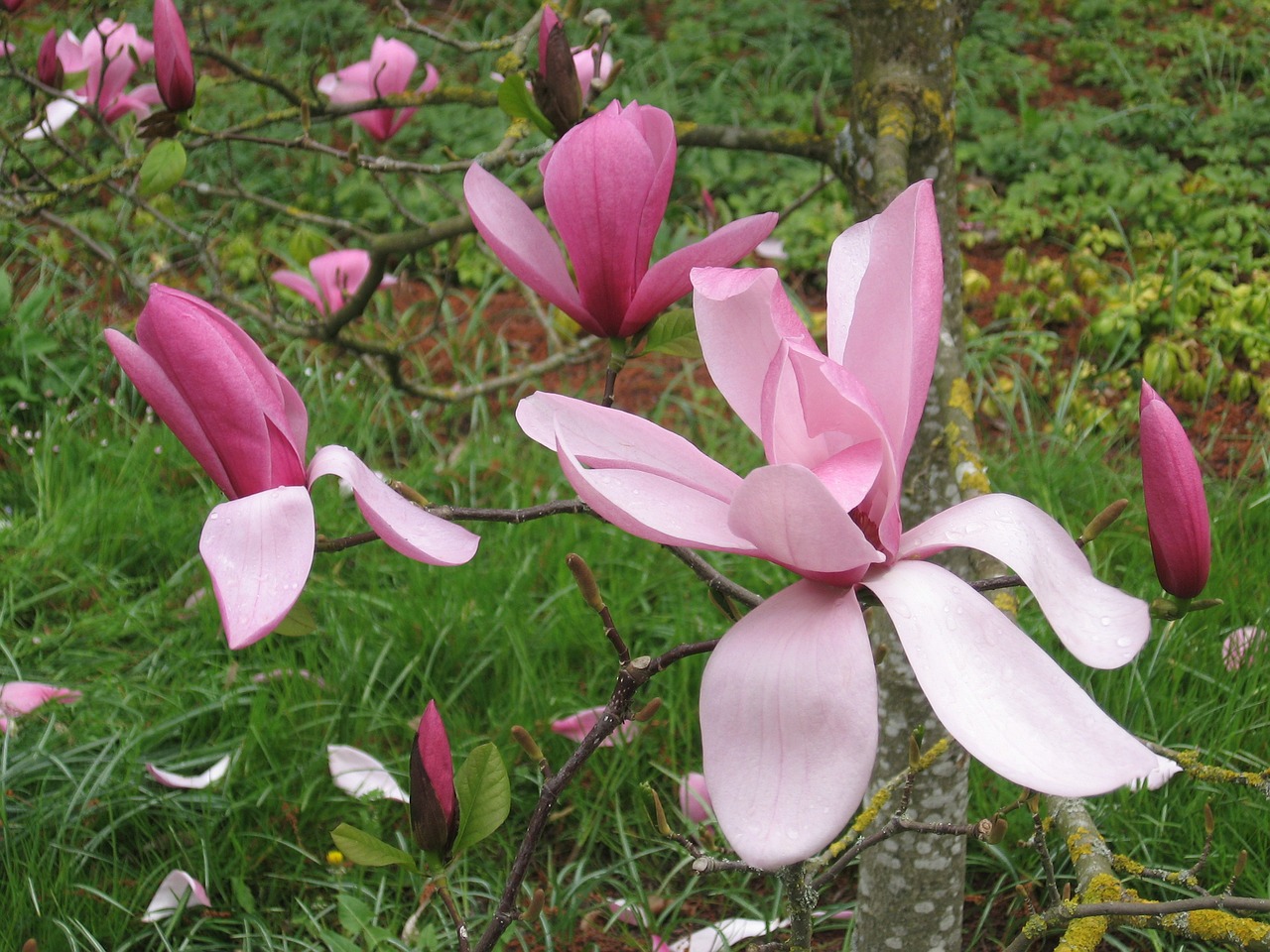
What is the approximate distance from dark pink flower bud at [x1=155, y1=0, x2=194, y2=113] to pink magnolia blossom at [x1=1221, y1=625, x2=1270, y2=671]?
4.86 feet

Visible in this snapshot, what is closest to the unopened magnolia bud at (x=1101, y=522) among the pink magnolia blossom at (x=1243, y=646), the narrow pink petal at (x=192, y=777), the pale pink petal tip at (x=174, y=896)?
the pink magnolia blossom at (x=1243, y=646)

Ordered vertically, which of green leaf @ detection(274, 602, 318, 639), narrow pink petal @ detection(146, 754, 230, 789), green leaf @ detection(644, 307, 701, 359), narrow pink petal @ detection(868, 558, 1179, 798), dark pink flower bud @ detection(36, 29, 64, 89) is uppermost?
narrow pink petal @ detection(868, 558, 1179, 798)

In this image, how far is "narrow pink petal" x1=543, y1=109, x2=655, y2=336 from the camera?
632 mm

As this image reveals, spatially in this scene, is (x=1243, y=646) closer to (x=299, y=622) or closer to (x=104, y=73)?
(x=299, y=622)

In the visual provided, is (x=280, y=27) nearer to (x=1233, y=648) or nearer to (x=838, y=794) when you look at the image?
(x=1233, y=648)

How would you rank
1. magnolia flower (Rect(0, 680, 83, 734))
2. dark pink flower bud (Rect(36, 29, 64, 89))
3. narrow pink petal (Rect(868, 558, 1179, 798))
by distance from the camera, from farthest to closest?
magnolia flower (Rect(0, 680, 83, 734)) < dark pink flower bud (Rect(36, 29, 64, 89)) < narrow pink petal (Rect(868, 558, 1179, 798))

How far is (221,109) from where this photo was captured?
466 cm

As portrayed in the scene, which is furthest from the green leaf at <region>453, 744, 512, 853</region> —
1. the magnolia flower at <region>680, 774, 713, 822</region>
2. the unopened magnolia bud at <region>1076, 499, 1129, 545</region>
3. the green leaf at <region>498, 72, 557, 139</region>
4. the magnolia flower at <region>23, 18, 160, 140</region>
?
the magnolia flower at <region>23, 18, 160, 140</region>

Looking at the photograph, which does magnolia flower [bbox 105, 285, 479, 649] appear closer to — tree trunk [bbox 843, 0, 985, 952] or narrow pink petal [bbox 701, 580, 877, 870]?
narrow pink petal [bbox 701, 580, 877, 870]

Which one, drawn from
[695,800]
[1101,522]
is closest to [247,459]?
[1101,522]

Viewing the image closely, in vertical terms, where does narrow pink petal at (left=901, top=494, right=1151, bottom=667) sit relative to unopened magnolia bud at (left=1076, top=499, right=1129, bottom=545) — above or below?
above

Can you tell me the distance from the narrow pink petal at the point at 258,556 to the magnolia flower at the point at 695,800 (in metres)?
1.04

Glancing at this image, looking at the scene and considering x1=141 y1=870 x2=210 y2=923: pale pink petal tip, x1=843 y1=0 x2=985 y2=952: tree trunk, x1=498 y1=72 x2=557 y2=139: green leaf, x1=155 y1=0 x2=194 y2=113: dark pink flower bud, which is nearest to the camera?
x1=498 y1=72 x2=557 y2=139: green leaf

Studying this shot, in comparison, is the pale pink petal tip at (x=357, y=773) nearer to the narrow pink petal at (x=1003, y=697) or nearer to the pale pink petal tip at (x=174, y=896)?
the pale pink petal tip at (x=174, y=896)
